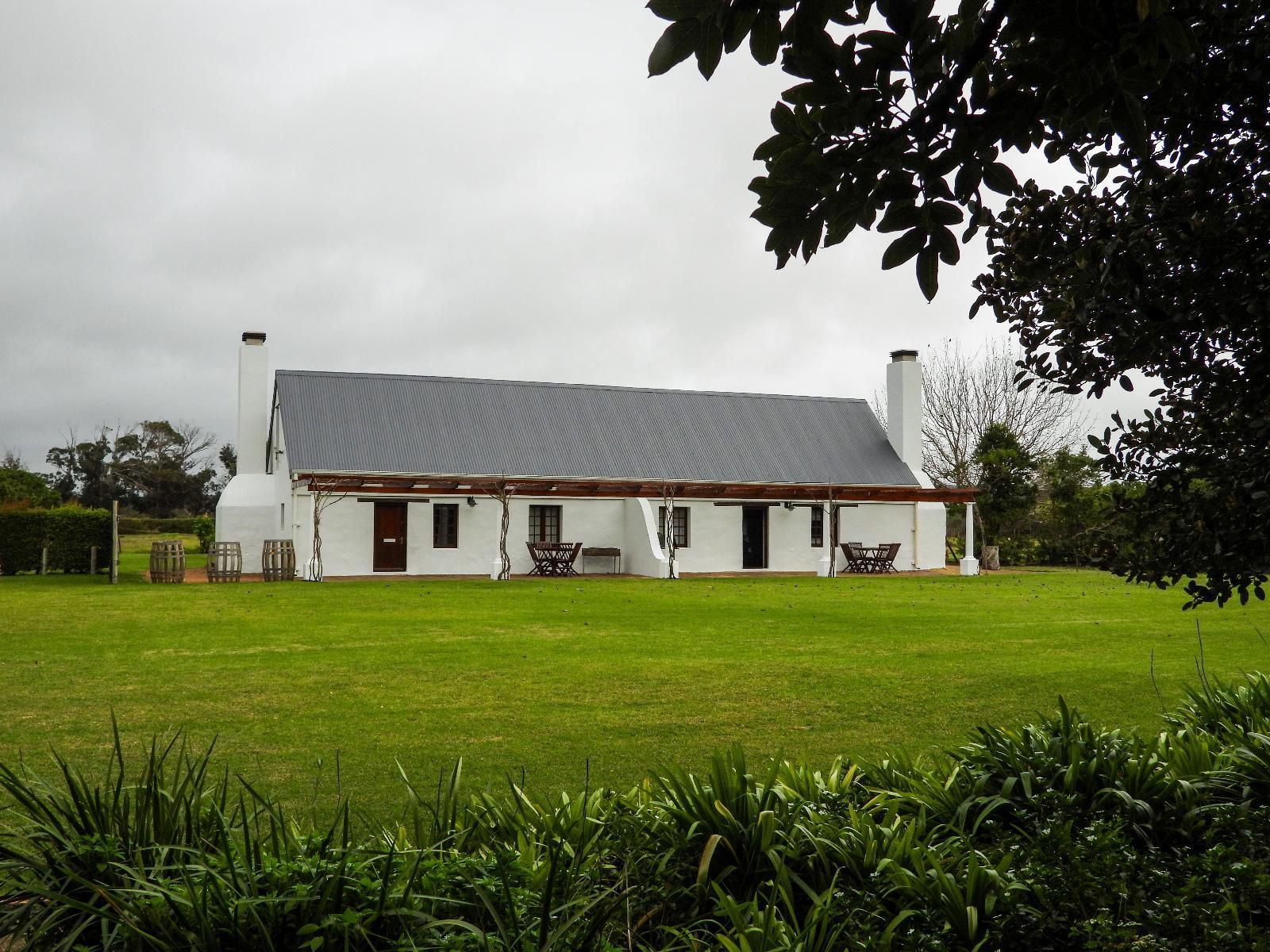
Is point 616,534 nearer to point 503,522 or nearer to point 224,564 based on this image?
point 503,522

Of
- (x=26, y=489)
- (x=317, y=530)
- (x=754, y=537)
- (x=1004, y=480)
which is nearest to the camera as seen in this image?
(x=317, y=530)

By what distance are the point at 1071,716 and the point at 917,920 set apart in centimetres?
216

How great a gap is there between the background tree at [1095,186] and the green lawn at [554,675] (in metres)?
3.59

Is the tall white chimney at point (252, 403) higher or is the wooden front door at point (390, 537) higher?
the tall white chimney at point (252, 403)

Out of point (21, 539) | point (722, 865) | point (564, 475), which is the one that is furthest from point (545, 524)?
point (722, 865)

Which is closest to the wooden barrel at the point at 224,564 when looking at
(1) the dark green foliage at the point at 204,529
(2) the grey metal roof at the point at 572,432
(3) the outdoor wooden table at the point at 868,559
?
(2) the grey metal roof at the point at 572,432

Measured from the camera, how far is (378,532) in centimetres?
2747

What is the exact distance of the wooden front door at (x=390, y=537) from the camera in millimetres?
27469

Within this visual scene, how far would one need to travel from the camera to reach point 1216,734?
566cm

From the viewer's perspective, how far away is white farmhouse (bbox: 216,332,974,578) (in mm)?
27406

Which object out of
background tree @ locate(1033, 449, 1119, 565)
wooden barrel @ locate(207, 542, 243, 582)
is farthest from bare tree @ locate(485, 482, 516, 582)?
background tree @ locate(1033, 449, 1119, 565)

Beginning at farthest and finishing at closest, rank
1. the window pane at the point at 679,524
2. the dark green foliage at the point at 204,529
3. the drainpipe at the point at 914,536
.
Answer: the dark green foliage at the point at 204,529
the drainpipe at the point at 914,536
the window pane at the point at 679,524

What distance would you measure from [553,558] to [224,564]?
8238 millimetres

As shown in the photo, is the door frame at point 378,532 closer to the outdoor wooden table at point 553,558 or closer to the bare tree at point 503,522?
the bare tree at point 503,522
